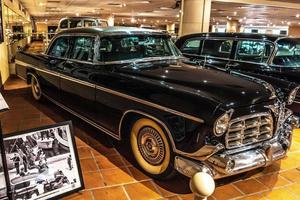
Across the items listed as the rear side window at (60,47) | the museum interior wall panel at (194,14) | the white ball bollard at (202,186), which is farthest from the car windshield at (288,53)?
the museum interior wall panel at (194,14)

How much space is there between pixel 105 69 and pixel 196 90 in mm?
1394

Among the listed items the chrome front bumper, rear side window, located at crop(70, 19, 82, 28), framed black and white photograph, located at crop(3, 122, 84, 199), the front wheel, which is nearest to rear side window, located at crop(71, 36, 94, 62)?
the front wheel

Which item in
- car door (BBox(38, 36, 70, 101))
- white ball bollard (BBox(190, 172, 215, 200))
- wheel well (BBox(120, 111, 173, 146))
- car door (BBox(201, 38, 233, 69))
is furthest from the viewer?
car door (BBox(201, 38, 233, 69))

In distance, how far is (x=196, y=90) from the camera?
9.20 feet

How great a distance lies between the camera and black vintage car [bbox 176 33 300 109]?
5047 millimetres

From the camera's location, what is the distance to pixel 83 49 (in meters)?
4.27

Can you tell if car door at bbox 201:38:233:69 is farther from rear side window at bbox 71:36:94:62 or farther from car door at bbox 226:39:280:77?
rear side window at bbox 71:36:94:62

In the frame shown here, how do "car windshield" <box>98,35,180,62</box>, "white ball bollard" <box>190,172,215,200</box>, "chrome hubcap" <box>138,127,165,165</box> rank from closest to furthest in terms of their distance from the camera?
1. "white ball bollard" <box>190,172,215,200</box>
2. "chrome hubcap" <box>138,127,165,165</box>
3. "car windshield" <box>98,35,180,62</box>

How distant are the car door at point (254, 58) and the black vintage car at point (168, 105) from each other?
65.9 inches

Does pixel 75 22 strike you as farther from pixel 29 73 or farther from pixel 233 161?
pixel 233 161

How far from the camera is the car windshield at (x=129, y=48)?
3.90 m

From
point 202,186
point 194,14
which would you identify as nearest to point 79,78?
point 202,186

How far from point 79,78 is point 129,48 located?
82 centimetres

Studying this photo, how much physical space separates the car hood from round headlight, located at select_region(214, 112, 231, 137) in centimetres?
10
